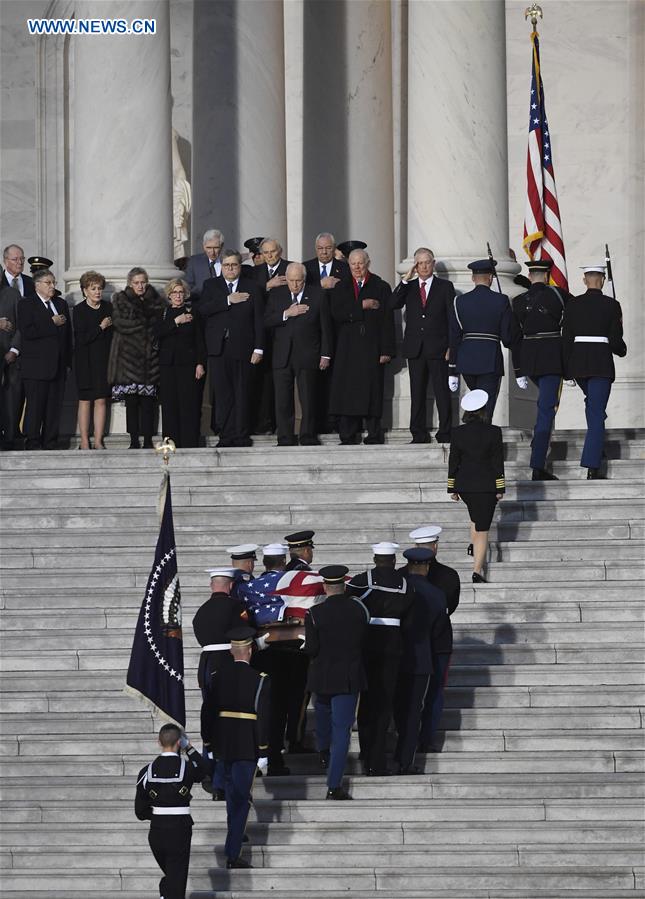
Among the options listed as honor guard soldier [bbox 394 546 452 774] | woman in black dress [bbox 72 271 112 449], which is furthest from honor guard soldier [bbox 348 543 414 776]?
woman in black dress [bbox 72 271 112 449]

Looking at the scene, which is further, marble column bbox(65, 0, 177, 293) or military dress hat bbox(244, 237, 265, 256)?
military dress hat bbox(244, 237, 265, 256)

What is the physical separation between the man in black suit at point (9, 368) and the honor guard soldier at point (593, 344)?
6.81m

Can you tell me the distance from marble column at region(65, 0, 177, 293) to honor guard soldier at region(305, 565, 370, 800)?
9830mm

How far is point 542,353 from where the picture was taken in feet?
76.9

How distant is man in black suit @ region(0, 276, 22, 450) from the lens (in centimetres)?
2525

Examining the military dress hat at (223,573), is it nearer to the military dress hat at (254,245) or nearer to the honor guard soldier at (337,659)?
the honor guard soldier at (337,659)

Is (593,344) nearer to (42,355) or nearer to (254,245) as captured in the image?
(254,245)

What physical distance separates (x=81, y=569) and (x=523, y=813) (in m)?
6.13

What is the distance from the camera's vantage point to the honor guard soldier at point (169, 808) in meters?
15.8

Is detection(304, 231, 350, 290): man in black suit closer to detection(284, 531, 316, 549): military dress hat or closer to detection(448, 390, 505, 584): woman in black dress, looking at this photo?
detection(448, 390, 505, 584): woman in black dress

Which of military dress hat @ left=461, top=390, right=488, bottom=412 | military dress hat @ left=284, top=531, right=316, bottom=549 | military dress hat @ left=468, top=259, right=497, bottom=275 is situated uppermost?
military dress hat @ left=468, top=259, right=497, bottom=275

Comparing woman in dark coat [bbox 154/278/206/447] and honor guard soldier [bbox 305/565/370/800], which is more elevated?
woman in dark coat [bbox 154/278/206/447]

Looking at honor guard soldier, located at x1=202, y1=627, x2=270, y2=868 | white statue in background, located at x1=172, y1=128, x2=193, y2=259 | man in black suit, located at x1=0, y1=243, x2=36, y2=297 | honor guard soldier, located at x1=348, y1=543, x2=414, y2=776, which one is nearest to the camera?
honor guard soldier, located at x1=202, y1=627, x2=270, y2=868

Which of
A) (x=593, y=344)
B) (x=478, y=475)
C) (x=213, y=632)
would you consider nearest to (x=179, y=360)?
(x=593, y=344)
